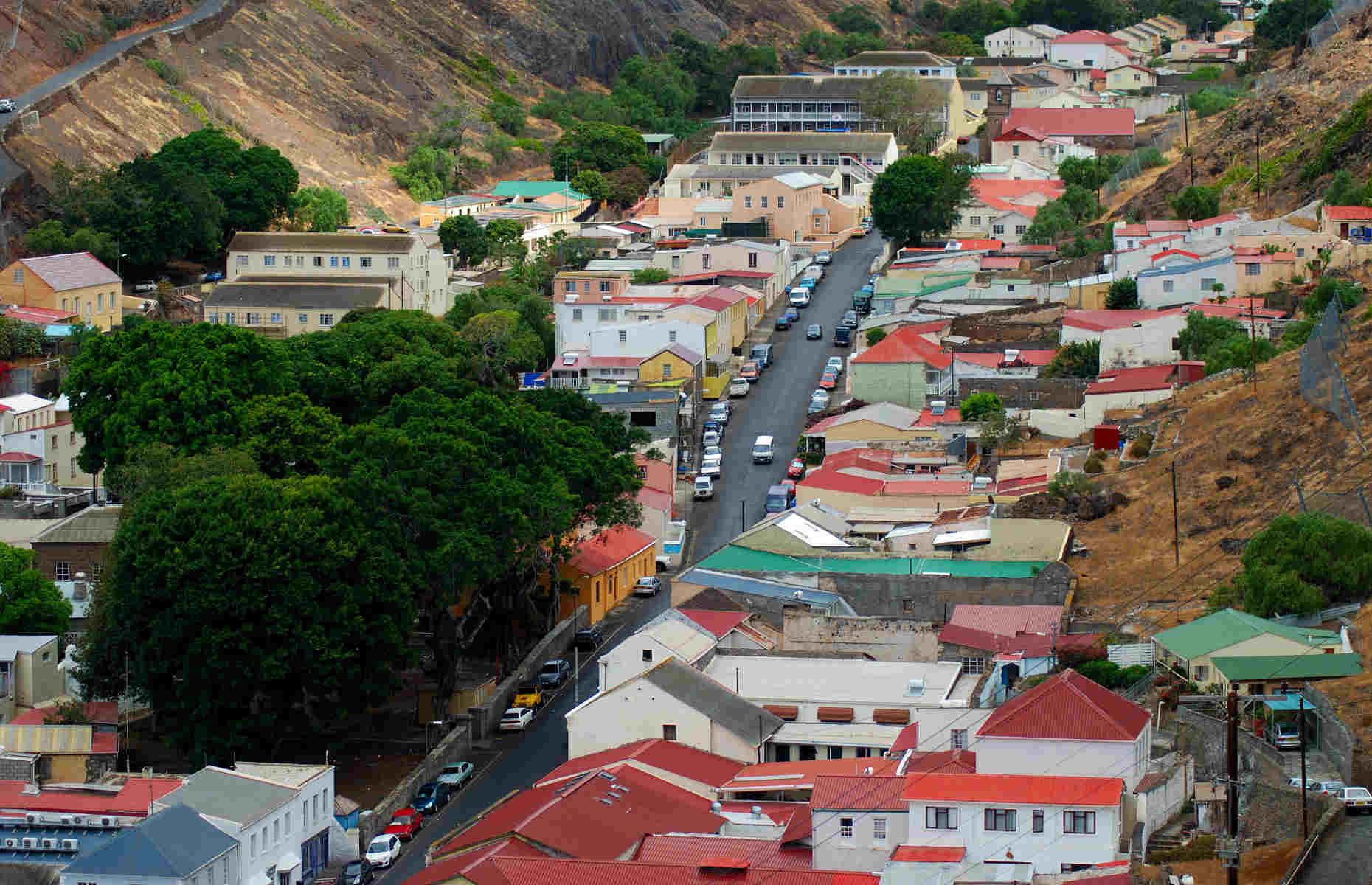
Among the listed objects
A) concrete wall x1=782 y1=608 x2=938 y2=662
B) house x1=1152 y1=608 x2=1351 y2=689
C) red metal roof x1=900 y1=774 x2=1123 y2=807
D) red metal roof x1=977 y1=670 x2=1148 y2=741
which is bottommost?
red metal roof x1=900 y1=774 x2=1123 y2=807

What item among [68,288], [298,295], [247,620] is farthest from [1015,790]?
[68,288]

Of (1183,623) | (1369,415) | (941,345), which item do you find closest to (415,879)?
(1183,623)

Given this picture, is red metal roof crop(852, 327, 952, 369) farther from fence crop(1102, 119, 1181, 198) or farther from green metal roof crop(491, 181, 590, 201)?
green metal roof crop(491, 181, 590, 201)

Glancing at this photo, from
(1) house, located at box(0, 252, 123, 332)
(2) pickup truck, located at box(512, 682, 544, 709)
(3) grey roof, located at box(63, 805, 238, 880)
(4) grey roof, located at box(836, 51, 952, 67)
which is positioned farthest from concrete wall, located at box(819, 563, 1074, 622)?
(4) grey roof, located at box(836, 51, 952, 67)

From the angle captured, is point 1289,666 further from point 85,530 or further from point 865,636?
point 85,530

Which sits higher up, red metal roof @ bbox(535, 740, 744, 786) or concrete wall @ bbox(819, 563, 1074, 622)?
concrete wall @ bbox(819, 563, 1074, 622)

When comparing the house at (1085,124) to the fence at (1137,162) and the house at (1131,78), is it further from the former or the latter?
the house at (1131,78)
